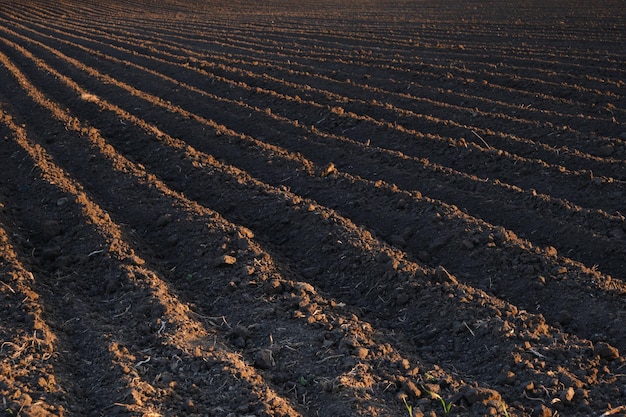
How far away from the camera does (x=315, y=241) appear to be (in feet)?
16.7

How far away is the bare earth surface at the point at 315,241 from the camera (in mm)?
3504

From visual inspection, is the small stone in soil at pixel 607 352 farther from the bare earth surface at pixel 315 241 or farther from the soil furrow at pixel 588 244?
the soil furrow at pixel 588 244

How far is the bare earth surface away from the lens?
350cm

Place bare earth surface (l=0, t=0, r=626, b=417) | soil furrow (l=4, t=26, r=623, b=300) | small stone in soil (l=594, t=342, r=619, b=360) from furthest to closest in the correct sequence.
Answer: soil furrow (l=4, t=26, r=623, b=300) < small stone in soil (l=594, t=342, r=619, b=360) < bare earth surface (l=0, t=0, r=626, b=417)

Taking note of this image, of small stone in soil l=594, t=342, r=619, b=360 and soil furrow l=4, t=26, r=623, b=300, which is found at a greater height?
soil furrow l=4, t=26, r=623, b=300

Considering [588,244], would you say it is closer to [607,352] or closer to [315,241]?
[607,352]

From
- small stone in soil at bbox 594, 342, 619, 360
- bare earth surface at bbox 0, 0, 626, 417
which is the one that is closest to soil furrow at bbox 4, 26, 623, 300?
bare earth surface at bbox 0, 0, 626, 417

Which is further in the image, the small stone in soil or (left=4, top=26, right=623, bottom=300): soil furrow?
(left=4, top=26, right=623, bottom=300): soil furrow

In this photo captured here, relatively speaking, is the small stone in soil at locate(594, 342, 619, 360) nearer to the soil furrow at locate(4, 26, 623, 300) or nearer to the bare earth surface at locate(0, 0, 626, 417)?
the bare earth surface at locate(0, 0, 626, 417)

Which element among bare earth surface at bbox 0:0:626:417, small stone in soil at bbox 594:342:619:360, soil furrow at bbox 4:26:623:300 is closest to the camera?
bare earth surface at bbox 0:0:626:417

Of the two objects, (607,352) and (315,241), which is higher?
(607,352)

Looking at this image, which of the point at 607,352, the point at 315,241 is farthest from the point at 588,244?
the point at 315,241

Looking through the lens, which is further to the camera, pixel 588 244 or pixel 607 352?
pixel 588 244

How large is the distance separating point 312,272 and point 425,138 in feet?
9.75
